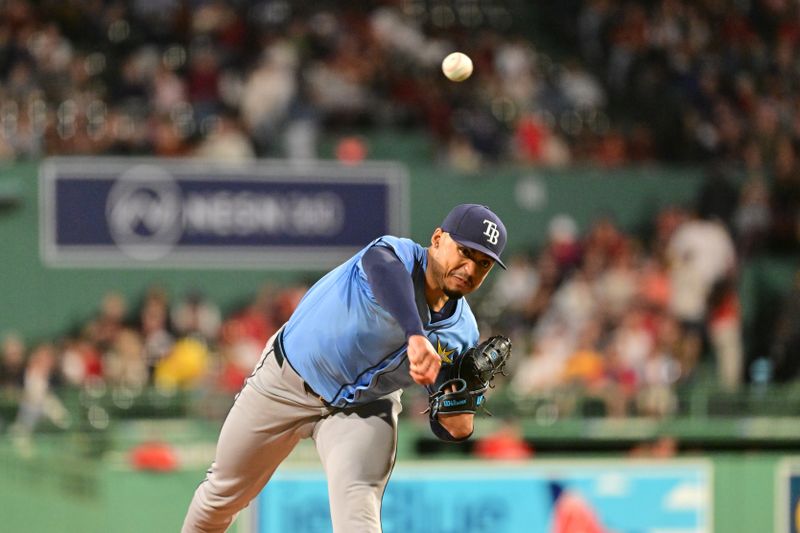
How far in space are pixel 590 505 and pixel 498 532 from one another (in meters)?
0.72

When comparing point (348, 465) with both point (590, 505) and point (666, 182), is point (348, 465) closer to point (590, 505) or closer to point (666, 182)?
point (590, 505)

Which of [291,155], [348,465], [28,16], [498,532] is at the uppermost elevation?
[28,16]

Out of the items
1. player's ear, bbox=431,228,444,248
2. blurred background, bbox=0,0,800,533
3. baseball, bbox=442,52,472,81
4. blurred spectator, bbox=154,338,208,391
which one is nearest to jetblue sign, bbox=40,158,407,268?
blurred background, bbox=0,0,800,533

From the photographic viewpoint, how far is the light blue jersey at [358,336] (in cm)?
565

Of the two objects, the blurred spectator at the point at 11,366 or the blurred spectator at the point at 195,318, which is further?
the blurred spectator at the point at 195,318

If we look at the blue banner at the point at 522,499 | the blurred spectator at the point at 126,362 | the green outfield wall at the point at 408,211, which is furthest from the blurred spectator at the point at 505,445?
the green outfield wall at the point at 408,211

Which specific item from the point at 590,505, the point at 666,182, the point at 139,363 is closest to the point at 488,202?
the point at 666,182

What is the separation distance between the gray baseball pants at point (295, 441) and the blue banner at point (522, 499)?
3327 millimetres

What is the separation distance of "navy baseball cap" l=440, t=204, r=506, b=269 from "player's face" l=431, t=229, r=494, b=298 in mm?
43

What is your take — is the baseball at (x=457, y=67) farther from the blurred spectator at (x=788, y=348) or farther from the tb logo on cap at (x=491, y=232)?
the blurred spectator at (x=788, y=348)

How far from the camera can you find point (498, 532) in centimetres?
968

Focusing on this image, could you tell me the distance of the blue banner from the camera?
9398mm

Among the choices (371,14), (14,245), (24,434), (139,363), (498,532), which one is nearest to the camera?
(498,532)

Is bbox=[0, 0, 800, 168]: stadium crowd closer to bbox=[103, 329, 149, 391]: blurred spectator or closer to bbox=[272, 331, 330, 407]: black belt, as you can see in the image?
bbox=[103, 329, 149, 391]: blurred spectator
